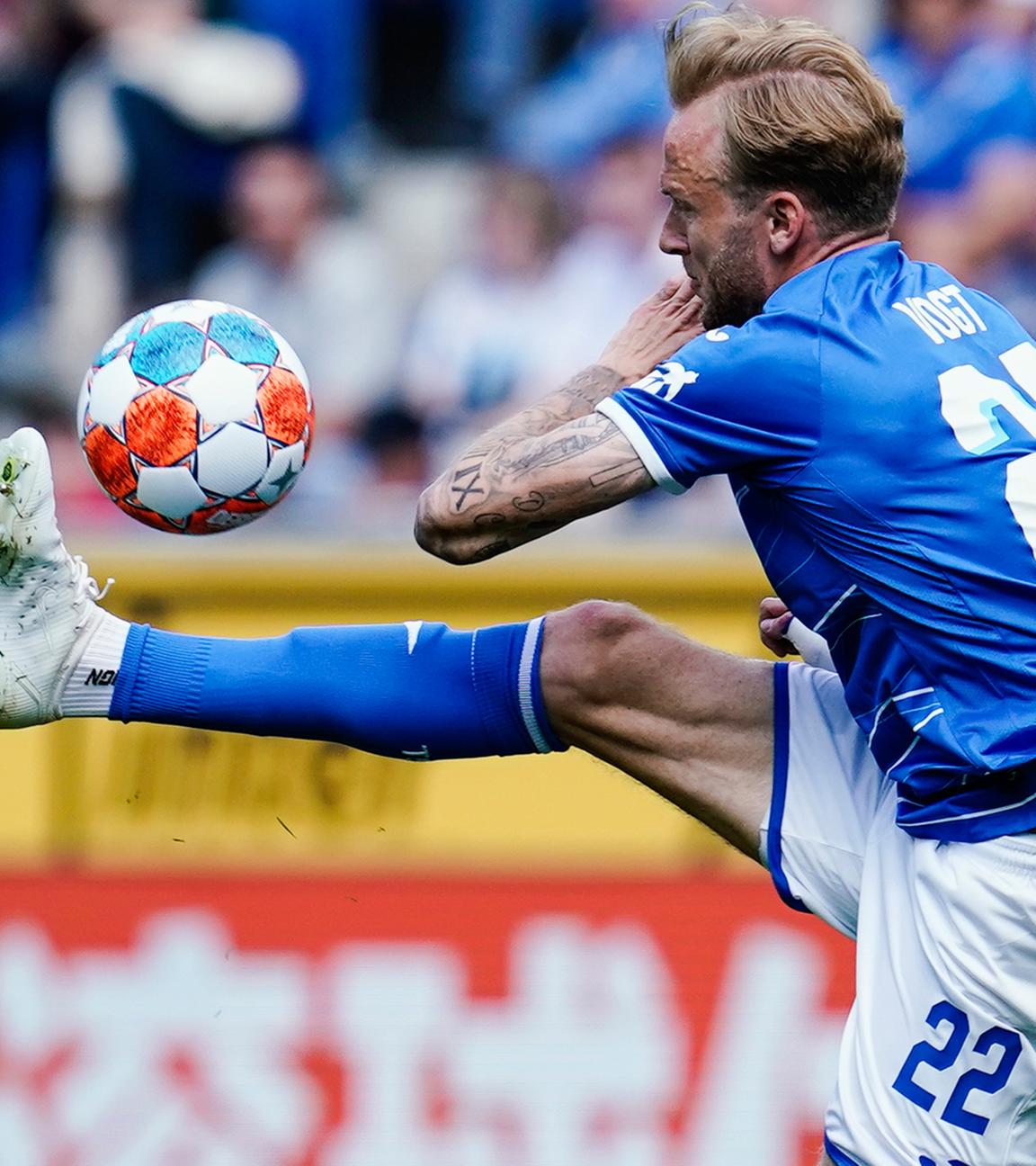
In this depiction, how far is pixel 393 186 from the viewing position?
9.01 meters

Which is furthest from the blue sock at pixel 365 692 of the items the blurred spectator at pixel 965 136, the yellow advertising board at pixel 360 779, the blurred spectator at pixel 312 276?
the blurred spectator at pixel 965 136

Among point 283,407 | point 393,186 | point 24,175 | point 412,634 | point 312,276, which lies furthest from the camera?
point 393,186

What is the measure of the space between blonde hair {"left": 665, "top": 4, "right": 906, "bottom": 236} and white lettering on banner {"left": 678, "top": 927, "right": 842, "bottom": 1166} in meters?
2.63

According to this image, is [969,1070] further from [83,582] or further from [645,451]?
[83,582]

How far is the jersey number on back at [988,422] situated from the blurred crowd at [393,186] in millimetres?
3047

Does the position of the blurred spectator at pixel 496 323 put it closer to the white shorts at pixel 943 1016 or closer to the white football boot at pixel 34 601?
the white football boot at pixel 34 601

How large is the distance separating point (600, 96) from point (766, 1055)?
13.8ft

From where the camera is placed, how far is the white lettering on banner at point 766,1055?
5805 millimetres

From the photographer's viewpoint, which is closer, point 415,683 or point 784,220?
point 784,220

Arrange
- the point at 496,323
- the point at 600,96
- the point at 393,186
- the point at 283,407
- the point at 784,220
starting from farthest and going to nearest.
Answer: the point at 393,186, the point at 600,96, the point at 496,323, the point at 283,407, the point at 784,220

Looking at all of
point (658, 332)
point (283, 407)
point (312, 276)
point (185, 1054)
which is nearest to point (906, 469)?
point (658, 332)

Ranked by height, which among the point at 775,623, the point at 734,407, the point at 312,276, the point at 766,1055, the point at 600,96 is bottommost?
the point at 766,1055

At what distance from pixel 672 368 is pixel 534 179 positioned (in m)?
4.46

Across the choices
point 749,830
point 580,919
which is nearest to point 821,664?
point 749,830
